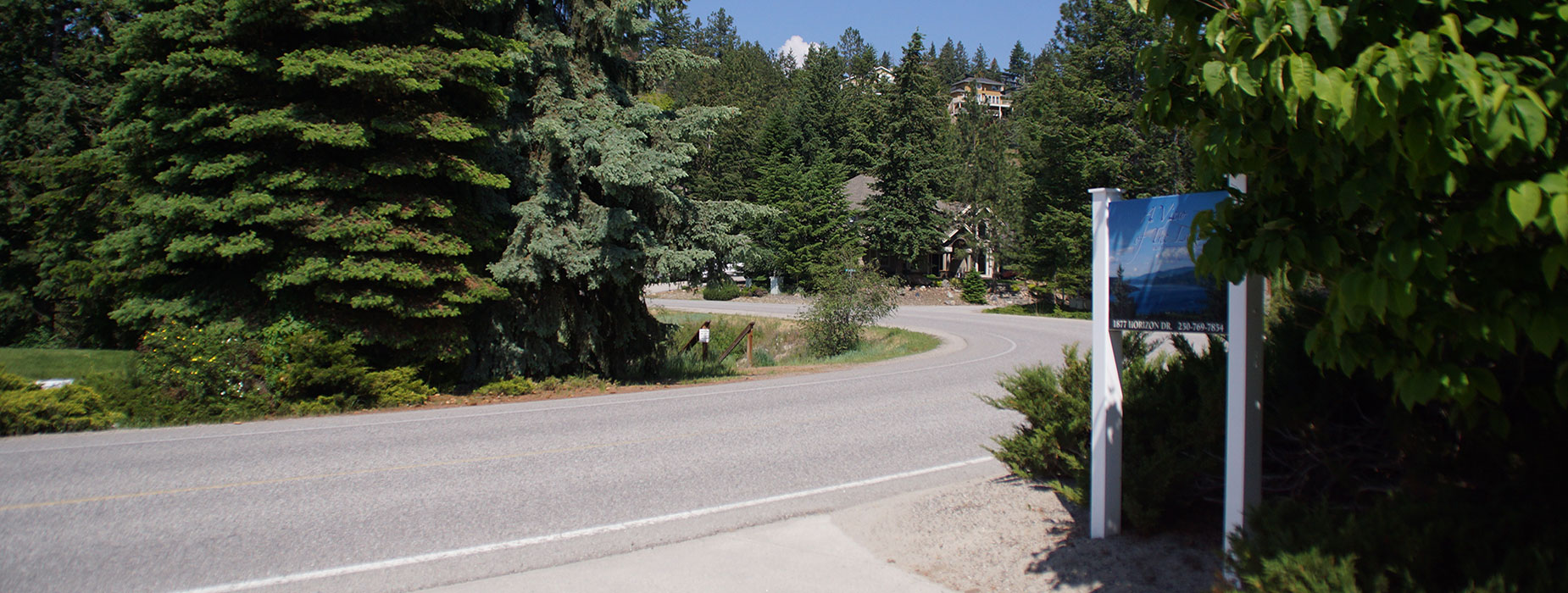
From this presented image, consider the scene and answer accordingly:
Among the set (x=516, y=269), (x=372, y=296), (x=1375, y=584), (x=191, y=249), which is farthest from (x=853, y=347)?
(x=1375, y=584)

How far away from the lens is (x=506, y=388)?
14.3m

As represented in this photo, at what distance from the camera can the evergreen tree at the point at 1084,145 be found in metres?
34.7

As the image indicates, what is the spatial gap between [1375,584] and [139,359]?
14747 mm

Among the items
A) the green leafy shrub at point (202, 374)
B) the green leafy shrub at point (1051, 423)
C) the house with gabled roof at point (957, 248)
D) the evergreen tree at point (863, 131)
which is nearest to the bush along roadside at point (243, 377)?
the green leafy shrub at point (202, 374)

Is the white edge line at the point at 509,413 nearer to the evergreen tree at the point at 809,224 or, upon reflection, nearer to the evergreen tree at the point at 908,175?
the evergreen tree at the point at 809,224

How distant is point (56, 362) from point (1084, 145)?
35214mm

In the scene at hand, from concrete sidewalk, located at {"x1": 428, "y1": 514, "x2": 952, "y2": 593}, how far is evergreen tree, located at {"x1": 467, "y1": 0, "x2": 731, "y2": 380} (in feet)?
29.8

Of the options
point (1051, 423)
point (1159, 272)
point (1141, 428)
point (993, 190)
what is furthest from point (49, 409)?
point (993, 190)

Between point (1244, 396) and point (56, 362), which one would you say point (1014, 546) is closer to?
point (1244, 396)

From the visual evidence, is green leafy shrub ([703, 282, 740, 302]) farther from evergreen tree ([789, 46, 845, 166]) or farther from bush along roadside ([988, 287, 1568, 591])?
bush along roadside ([988, 287, 1568, 591])

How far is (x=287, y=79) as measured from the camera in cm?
1230

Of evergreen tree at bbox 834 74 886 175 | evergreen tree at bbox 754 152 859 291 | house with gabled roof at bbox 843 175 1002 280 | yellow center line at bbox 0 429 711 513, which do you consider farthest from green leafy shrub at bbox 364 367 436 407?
house with gabled roof at bbox 843 175 1002 280

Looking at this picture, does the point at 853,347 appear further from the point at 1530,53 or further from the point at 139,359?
the point at 1530,53

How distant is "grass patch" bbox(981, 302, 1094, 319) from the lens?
3888 centimetres
